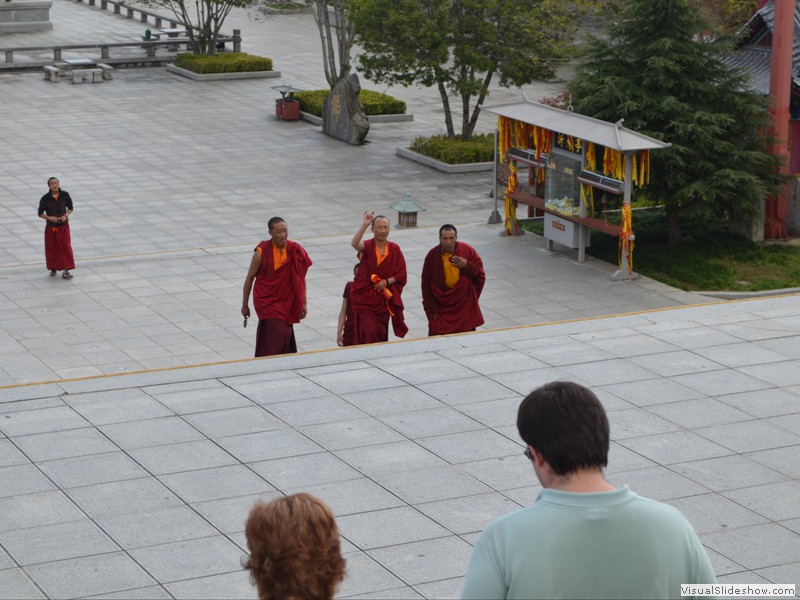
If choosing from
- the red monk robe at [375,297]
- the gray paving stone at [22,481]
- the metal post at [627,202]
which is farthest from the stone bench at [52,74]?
the gray paving stone at [22,481]

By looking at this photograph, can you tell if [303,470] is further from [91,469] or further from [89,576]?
[89,576]

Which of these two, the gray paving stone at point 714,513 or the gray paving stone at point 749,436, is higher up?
the gray paving stone at point 749,436

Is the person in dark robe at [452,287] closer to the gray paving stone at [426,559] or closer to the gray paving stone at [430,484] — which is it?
the gray paving stone at [430,484]

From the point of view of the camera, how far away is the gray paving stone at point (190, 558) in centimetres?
655

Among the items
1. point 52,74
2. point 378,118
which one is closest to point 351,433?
point 378,118

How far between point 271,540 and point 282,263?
8.18 metres

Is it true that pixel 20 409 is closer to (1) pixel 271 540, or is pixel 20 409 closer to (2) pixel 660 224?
(1) pixel 271 540

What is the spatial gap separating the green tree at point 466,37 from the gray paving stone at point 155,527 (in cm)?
1850

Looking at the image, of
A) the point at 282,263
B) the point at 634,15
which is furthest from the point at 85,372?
the point at 634,15

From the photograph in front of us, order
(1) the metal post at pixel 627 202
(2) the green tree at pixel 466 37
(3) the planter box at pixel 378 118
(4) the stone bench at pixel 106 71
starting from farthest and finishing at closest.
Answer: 1. (4) the stone bench at pixel 106 71
2. (3) the planter box at pixel 378 118
3. (2) the green tree at pixel 466 37
4. (1) the metal post at pixel 627 202

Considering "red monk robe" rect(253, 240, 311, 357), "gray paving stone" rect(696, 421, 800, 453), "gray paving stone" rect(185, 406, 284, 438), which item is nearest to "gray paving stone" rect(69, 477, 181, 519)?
"gray paving stone" rect(185, 406, 284, 438)

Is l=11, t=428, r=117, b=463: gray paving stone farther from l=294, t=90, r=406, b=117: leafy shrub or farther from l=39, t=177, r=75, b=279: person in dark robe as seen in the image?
l=294, t=90, r=406, b=117: leafy shrub

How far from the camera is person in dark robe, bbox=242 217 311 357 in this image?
11.6 meters

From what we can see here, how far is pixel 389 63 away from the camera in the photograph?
25203mm
